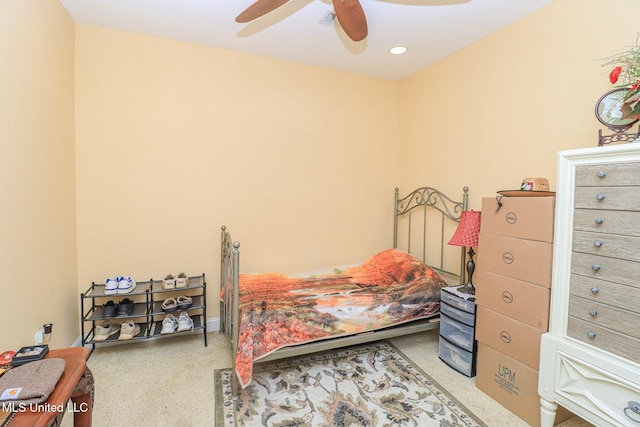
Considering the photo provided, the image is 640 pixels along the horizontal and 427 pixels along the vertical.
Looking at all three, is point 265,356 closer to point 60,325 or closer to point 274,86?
point 60,325

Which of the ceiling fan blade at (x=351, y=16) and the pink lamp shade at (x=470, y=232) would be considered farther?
the pink lamp shade at (x=470, y=232)

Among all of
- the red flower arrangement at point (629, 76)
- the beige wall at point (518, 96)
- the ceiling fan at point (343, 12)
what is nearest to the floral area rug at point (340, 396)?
the beige wall at point (518, 96)

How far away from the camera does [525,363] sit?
182 cm

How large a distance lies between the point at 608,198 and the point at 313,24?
2233mm

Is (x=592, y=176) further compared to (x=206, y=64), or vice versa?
(x=206, y=64)

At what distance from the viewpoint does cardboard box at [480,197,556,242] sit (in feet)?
5.57

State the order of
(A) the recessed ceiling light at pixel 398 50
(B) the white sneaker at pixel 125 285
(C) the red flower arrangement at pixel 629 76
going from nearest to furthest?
(C) the red flower arrangement at pixel 629 76 → (B) the white sneaker at pixel 125 285 → (A) the recessed ceiling light at pixel 398 50

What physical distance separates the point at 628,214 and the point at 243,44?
293 centimetres

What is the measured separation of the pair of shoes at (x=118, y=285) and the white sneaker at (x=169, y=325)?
0.38 meters

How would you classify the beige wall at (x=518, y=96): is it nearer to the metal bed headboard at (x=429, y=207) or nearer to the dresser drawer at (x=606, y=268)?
the metal bed headboard at (x=429, y=207)

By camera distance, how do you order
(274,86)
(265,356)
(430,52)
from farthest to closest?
(274,86)
(430,52)
(265,356)

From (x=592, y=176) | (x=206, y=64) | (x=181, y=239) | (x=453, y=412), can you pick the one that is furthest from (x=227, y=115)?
(x=453, y=412)

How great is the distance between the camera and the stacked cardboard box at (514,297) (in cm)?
172

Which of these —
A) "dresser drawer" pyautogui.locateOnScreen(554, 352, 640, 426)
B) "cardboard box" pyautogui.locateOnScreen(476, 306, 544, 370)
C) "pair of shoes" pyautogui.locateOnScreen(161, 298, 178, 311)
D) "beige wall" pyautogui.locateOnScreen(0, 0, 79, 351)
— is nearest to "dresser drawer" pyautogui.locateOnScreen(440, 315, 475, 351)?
"cardboard box" pyautogui.locateOnScreen(476, 306, 544, 370)
